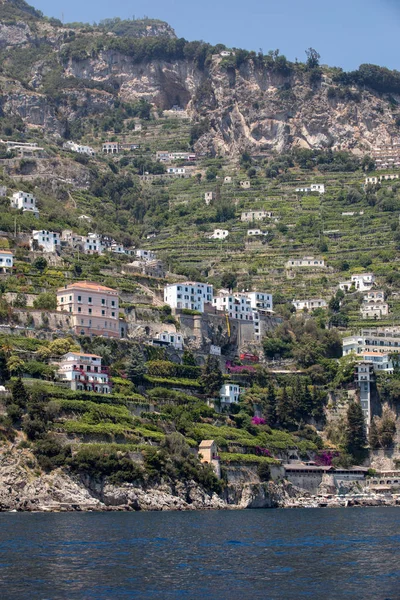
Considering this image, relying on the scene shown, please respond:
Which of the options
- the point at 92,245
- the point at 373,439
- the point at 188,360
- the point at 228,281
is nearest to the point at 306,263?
the point at 228,281

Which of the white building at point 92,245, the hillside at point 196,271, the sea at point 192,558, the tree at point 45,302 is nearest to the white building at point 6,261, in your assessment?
the hillside at point 196,271

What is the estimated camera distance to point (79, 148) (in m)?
173

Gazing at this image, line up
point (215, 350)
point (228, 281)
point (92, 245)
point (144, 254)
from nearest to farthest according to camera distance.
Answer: point (215, 350), point (92, 245), point (228, 281), point (144, 254)

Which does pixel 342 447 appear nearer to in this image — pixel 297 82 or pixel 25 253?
pixel 25 253

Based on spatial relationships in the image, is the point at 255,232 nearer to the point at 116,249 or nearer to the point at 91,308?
the point at 116,249

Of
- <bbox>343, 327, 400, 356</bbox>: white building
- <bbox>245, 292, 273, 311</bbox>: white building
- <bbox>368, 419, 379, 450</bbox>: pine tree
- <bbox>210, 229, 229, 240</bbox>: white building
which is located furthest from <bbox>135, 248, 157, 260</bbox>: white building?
<bbox>368, 419, 379, 450</bbox>: pine tree

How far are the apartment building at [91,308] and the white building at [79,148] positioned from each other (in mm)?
67877

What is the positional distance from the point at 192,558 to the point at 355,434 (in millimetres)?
50414

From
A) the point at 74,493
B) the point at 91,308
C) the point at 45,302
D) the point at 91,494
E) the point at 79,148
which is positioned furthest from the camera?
the point at 79,148

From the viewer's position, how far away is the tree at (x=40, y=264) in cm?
11275

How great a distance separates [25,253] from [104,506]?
38.0m

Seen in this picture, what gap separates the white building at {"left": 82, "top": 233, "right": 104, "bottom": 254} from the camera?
123 metres

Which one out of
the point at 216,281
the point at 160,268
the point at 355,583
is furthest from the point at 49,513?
the point at 216,281

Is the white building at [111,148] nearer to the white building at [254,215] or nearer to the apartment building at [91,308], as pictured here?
the white building at [254,215]
